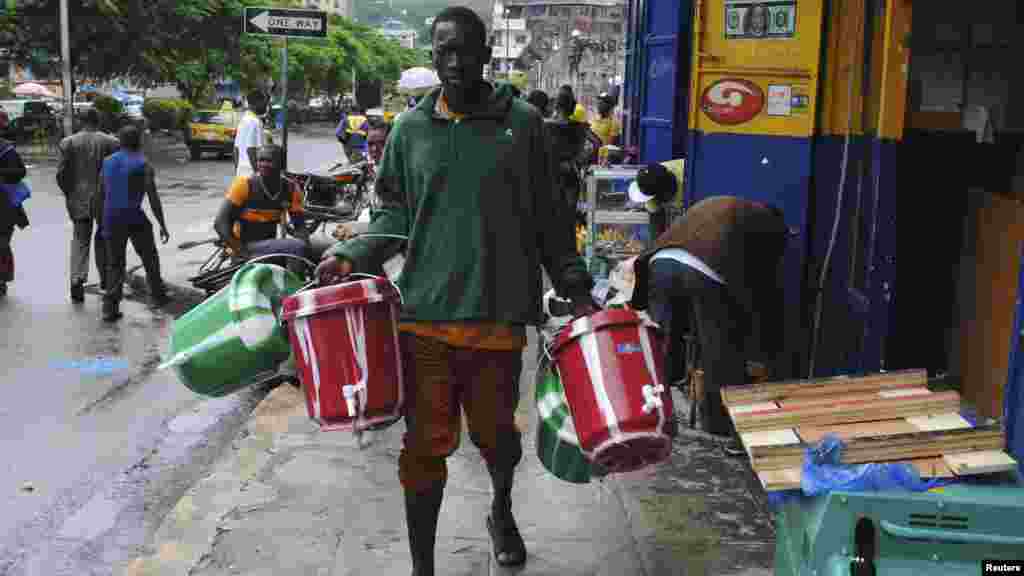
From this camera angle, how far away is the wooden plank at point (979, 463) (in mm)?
3469

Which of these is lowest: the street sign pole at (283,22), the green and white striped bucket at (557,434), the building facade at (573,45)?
the green and white striped bucket at (557,434)

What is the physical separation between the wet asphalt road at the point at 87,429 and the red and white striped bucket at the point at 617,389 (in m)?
2.50

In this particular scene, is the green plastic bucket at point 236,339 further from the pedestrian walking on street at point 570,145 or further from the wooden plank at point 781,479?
the pedestrian walking on street at point 570,145

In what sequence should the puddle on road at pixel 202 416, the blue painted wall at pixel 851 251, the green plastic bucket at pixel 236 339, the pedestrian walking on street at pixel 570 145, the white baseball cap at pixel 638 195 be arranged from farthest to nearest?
1. the pedestrian walking on street at pixel 570 145
2. the puddle on road at pixel 202 416
3. the white baseball cap at pixel 638 195
4. the blue painted wall at pixel 851 251
5. the green plastic bucket at pixel 236 339

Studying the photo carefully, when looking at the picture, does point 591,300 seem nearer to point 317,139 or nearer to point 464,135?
point 464,135

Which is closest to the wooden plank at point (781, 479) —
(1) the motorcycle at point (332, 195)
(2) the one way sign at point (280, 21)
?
(2) the one way sign at point (280, 21)

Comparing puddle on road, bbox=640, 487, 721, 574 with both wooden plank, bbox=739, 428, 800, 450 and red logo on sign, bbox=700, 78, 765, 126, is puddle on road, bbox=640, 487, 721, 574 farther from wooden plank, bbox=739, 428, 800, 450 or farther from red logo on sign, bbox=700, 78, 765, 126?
red logo on sign, bbox=700, 78, 765, 126

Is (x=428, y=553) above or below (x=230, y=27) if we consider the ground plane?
below

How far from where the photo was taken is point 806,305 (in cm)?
669

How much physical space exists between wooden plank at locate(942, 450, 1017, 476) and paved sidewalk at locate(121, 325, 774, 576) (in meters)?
1.31

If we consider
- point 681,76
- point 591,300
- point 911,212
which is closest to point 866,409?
point 591,300

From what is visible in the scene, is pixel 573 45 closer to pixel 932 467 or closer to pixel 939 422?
pixel 939 422

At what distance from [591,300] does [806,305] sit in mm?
2842

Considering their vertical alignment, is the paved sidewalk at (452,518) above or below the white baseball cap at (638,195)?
below
